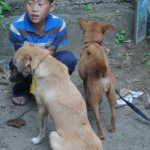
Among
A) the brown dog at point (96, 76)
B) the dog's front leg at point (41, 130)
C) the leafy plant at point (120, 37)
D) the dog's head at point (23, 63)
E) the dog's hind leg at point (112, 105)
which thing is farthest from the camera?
the leafy plant at point (120, 37)

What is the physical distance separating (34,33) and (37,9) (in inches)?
13.2

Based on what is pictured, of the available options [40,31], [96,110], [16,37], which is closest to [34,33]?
[40,31]

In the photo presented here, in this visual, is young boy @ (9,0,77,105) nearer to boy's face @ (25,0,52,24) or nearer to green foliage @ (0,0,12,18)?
boy's face @ (25,0,52,24)

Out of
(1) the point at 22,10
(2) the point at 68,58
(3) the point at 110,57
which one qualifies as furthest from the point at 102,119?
(1) the point at 22,10

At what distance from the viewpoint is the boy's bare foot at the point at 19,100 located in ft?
18.5

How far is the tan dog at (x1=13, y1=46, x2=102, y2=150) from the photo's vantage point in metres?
4.32

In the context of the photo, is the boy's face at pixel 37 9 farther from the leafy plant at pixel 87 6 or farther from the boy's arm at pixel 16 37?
the leafy plant at pixel 87 6

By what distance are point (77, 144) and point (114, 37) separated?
3.30 meters

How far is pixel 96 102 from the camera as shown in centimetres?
500

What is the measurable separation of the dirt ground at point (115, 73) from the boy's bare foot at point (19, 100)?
0.06 m

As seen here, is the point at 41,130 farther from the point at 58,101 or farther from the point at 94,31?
the point at 94,31

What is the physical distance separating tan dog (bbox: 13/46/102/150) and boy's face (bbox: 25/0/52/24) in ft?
2.42

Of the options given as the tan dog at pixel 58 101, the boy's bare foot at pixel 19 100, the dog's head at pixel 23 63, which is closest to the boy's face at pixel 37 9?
the tan dog at pixel 58 101

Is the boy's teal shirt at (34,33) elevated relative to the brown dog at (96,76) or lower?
elevated
